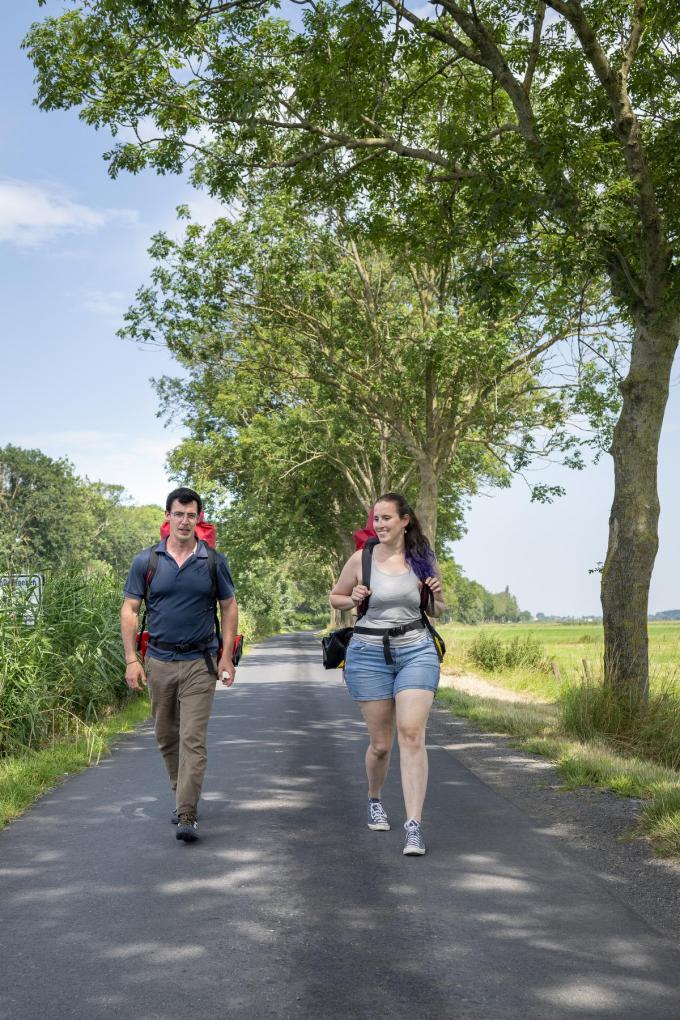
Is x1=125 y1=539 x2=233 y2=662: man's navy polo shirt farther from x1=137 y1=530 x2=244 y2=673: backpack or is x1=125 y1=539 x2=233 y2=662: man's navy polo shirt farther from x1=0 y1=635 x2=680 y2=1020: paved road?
x1=0 y1=635 x2=680 y2=1020: paved road

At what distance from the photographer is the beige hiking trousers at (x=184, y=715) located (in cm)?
622

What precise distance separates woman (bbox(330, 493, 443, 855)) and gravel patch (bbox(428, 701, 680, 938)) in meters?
1.07

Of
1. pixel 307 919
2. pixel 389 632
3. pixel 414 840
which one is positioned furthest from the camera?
pixel 389 632

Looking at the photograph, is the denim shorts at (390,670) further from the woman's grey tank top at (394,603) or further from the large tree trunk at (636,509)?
the large tree trunk at (636,509)

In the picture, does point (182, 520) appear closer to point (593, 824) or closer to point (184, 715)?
point (184, 715)

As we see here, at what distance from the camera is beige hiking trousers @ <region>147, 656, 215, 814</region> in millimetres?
6219

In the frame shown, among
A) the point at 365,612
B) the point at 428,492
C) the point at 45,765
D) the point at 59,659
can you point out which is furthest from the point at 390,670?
the point at 428,492

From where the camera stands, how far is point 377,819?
6504 millimetres

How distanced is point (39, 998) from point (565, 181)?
9.13 m

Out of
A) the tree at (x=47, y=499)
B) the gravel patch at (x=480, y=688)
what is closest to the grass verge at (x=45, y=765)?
the gravel patch at (x=480, y=688)

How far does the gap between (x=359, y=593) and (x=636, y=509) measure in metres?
5.55

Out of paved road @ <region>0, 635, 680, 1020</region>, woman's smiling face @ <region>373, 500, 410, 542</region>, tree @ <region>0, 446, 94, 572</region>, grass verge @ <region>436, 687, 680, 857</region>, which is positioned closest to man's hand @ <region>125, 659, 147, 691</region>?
paved road @ <region>0, 635, 680, 1020</region>

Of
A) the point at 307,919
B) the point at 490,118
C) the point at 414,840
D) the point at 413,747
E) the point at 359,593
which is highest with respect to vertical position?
the point at 490,118

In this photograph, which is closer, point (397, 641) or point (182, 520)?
point (397, 641)
